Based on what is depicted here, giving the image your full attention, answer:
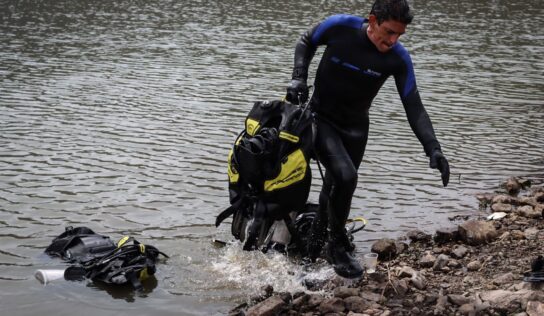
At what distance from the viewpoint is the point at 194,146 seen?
12.3 meters

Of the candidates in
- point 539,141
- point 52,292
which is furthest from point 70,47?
point 52,292

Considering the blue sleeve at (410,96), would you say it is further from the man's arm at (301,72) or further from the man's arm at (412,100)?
the man's arm at (301,72)

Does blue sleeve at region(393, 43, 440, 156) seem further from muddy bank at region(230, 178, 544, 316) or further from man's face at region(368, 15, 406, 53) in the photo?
muddy bank at region(230, 178, 544, 316)

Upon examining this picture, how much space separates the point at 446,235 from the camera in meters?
8.45

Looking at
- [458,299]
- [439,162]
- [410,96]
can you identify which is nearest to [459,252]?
[458,299]

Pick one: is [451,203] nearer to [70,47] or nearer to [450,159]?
[450,159]

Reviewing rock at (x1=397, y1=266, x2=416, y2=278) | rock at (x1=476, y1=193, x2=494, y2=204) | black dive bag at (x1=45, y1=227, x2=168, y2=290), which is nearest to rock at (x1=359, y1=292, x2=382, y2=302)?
rock at (x1=397, y1=266, x2=416, y2=278)

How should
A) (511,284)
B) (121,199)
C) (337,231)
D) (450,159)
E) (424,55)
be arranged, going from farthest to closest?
(424,55) → (450,159) → (121,199) → (337,231) → (511,284)

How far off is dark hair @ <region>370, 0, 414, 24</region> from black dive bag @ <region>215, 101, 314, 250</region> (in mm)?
1143

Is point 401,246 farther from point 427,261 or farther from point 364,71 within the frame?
point 364,71

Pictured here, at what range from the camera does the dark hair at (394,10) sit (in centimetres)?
622

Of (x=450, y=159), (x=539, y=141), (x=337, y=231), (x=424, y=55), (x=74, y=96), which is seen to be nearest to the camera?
(x=337, y=231)

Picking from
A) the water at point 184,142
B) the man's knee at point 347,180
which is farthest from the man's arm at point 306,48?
the water at point 184,142

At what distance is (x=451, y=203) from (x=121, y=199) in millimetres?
4419
